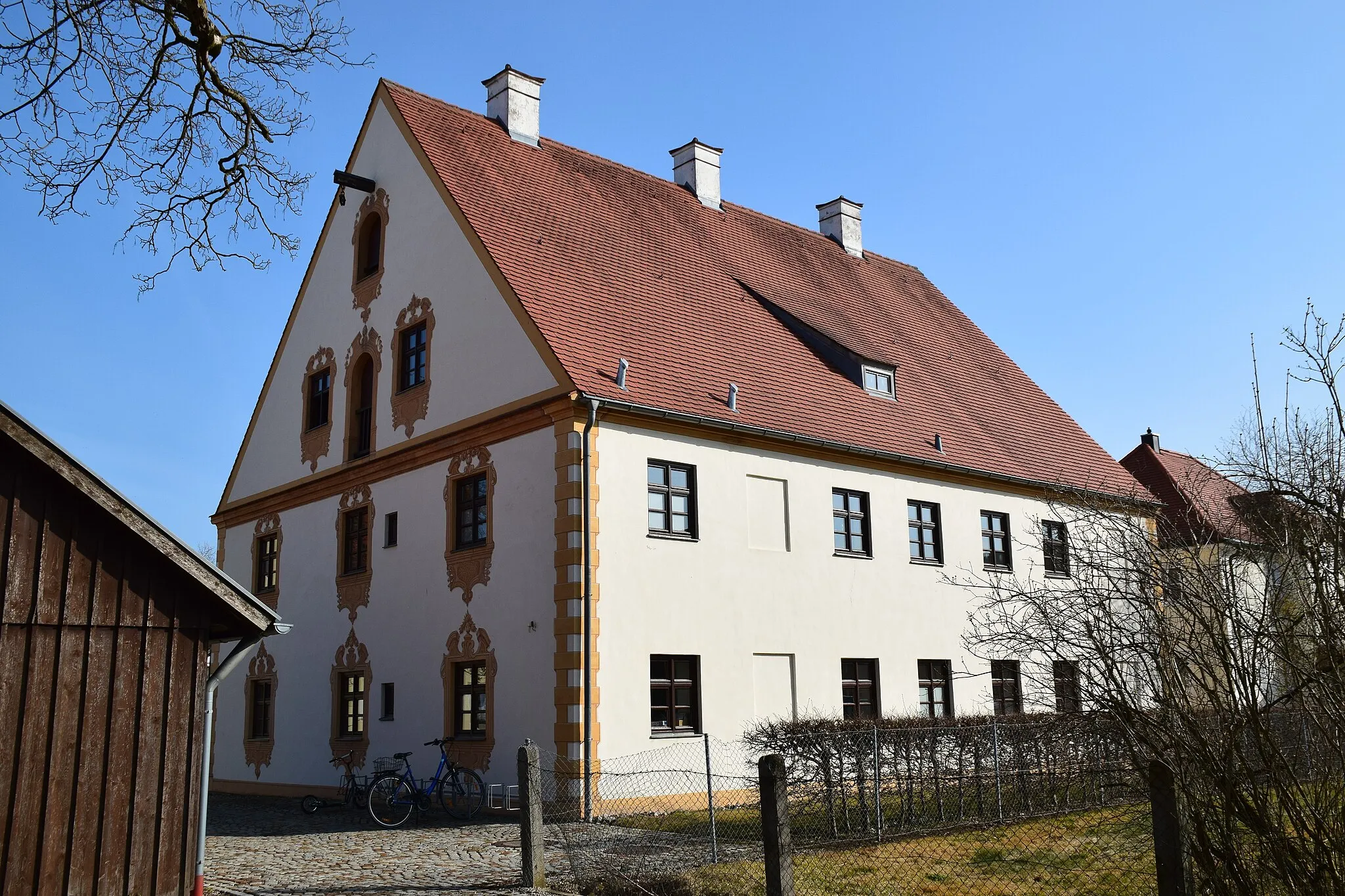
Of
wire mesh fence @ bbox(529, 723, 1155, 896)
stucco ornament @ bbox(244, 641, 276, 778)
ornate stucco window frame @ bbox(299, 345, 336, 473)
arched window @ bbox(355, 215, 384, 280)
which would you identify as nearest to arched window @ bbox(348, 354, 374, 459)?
ornate stucco window frame @ bbox(299, 345, 336, 473)

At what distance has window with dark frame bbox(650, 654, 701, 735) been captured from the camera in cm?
1755

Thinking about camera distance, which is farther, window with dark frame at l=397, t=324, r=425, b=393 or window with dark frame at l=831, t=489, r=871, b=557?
window with dark frame at l=397, t=324, r=425, b=393

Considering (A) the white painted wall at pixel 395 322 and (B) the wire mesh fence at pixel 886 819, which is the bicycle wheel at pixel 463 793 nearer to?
(B) the wire mesh fence at pixel 886 819

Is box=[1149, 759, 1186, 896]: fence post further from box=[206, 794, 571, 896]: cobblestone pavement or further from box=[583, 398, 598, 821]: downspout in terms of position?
box=[583, 398, 598, 821]: downspout

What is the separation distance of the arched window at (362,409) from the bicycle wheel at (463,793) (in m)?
7.01

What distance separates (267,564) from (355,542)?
3993 millimetres

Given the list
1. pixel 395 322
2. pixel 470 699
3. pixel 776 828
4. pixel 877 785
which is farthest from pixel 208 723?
pixel 395 322

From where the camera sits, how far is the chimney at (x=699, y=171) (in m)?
27.0

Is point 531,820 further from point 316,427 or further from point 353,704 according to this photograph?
point 316,427

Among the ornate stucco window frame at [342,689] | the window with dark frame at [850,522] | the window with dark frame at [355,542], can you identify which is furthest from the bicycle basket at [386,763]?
the window with dark frame at [850,522]

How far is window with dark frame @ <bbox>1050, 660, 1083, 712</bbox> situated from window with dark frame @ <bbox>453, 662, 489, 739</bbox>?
1121 cm

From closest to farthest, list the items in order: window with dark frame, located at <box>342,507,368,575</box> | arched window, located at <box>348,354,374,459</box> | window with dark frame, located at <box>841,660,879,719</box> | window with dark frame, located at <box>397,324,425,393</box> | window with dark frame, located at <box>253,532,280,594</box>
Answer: window with dark frame, located at <box>841,660,879,719</box>
window with dark frame, located at <box>397,324,425,393</box>
window with dark frame, located at <box>342,507,368,575</box>
arched window, located at <box>348,354,374,459</box>
window with dark frame, located at <box>253,532,280,594</box>

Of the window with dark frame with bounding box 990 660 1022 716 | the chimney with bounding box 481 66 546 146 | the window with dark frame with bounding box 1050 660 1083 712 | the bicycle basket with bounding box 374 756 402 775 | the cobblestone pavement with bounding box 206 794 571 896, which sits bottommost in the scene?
the cobblestone pavement with bounding box 206 794 571 896


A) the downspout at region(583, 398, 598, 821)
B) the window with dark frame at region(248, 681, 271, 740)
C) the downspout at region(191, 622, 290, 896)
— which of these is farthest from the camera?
the window with dark frame at region(248, 681, 271, 740)
